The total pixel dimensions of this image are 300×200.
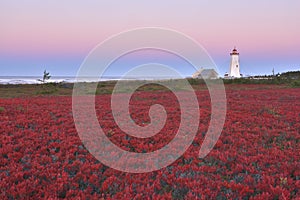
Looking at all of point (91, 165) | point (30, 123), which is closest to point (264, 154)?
point (91, 165)

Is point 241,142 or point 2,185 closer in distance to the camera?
point 2,185

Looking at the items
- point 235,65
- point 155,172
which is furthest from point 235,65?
point 155,172

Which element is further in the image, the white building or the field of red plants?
the white building

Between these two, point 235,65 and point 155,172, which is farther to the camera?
point 235,65

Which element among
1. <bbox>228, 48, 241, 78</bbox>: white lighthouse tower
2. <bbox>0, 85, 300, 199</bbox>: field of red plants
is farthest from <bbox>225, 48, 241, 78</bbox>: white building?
<bbox>0, 85, 300, 199</bbox>: field of red plants

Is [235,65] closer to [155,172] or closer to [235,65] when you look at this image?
[235,65]

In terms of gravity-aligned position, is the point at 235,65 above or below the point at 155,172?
above

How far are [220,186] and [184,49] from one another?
8595 millimetres

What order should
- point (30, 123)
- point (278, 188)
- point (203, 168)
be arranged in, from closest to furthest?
point (278, 188) < point (203, 168) < point (30, 123)

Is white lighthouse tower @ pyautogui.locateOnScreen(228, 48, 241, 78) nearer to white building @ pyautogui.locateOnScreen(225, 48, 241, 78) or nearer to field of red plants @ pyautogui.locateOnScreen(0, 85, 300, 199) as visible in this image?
white building @ pyautogui.locateOnScreen(225, 48, 241, 78)

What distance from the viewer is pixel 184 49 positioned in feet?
42.3

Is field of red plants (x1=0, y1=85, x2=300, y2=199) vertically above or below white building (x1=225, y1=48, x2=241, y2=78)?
below

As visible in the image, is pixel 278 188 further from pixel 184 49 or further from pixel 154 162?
pixel 184 49

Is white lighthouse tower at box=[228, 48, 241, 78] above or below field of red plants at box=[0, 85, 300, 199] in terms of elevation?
above
